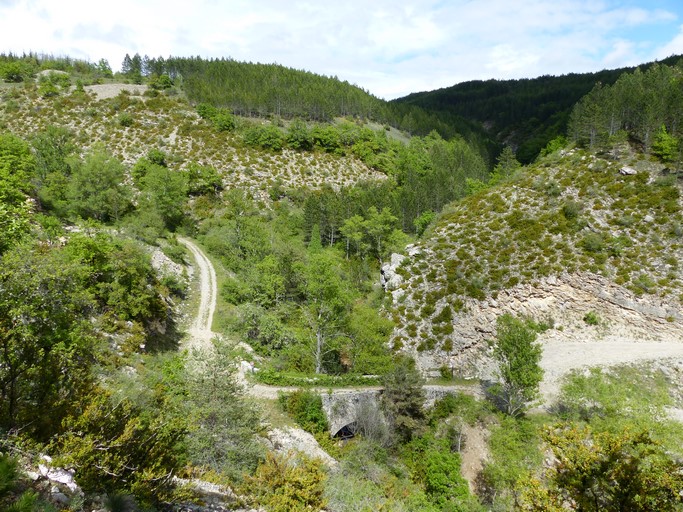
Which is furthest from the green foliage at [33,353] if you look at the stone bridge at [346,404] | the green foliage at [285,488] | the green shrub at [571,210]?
the green shrub at [571,210]

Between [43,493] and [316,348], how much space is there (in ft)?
81.6

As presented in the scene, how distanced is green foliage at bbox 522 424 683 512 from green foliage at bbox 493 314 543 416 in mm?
15396

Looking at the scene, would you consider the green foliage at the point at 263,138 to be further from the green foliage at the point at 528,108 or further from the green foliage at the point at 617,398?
the green foliage at the point at 528,108

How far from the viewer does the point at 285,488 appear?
36.7 feet

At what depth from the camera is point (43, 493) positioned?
6848 mm

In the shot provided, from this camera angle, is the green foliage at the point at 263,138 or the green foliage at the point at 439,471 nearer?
the green foliage at the point at 439,471

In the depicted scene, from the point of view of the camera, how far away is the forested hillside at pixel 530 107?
422 ft

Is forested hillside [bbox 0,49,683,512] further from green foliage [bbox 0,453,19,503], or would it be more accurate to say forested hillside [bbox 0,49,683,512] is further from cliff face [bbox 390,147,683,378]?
cliff face [bbox 390,147,683,378]

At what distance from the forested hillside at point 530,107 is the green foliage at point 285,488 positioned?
389 ft

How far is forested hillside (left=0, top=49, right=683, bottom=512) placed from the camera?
9.02m

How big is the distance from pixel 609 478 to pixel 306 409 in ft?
60.8

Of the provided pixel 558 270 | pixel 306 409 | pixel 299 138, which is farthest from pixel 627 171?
pixel 299 138

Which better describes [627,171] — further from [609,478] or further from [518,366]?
[609,478]

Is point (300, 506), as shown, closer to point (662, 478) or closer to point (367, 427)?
point (662, 478)
